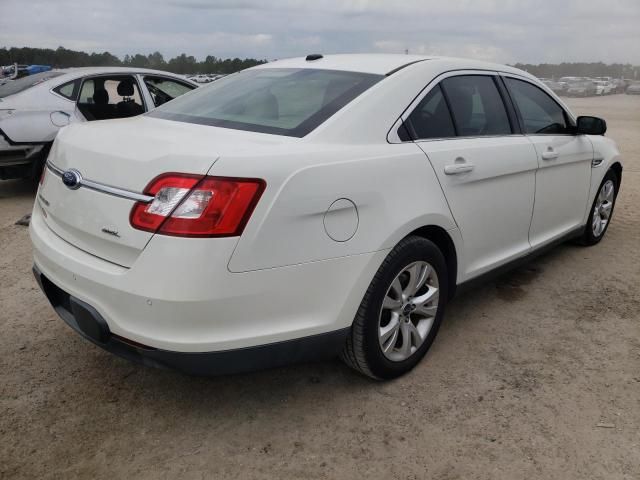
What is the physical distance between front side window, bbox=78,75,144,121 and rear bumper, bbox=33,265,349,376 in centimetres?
494

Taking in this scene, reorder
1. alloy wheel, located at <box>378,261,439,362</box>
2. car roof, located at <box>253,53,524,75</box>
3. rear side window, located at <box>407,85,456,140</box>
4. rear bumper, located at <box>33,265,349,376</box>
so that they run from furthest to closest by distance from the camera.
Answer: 1. car roof, located at <box>253,53,524,75</box>
2. rear side window, located at <box>407,85,456,140</box>
3. alloy wheel, located at <box>378,261,439,362</box>
4. rear bumper, located at <box>33,265,349,376</box>

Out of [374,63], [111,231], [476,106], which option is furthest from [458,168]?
[111,231]

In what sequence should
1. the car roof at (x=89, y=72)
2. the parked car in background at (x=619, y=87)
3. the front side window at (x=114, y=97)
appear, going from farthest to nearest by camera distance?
the parked car in background at (x=619, y=87)
the front side window at (x=114, y=97)
the car roof at (x=89, y=72)

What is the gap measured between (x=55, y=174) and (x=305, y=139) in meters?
1.16

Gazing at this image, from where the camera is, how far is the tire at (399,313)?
2502 mm

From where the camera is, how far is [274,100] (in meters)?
2.85

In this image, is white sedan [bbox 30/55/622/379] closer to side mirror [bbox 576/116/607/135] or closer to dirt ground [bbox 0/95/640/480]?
dirt ground [bbox 0/95/640/480]

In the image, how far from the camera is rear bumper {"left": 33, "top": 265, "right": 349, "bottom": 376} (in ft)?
6.95

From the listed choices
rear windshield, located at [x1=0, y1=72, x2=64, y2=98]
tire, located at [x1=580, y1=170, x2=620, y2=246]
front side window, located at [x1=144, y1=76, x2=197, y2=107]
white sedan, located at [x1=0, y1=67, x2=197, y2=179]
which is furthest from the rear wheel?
rear windshield, located at [x1=0, y1=72, x2=64, y2=98]

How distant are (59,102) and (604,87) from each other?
189ft

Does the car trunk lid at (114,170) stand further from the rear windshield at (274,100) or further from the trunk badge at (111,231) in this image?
the rear windshield at (274,100)

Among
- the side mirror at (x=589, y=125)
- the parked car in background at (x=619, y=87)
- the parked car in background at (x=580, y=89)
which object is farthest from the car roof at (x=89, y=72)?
the parked car in background at (x=619, y=87)

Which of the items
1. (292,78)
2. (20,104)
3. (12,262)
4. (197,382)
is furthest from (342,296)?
(20,104)

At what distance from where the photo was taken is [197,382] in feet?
9.25
